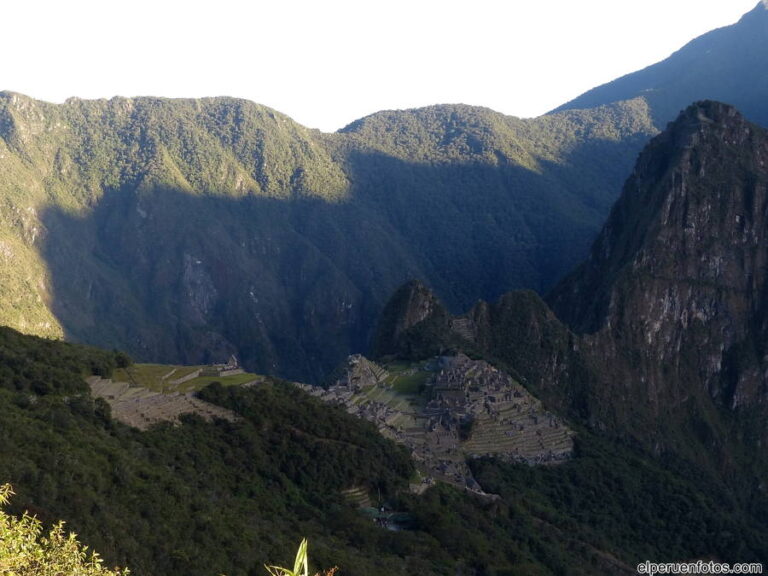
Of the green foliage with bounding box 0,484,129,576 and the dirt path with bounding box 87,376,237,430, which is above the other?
the green foliage with bounding box 0,484,129,576

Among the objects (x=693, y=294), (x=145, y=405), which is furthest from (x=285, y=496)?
(x=693, y=294)

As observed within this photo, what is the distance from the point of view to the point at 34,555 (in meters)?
15.8

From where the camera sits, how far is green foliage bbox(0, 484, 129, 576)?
14922 millimetres

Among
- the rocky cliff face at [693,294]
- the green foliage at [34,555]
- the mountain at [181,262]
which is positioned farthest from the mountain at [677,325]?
the mountain at [181,262]

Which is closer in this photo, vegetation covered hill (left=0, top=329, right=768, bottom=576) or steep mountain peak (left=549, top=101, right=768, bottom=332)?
vegetation covered hill (left=0, top=329, right=768, bottom=576)

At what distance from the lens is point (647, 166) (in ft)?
351

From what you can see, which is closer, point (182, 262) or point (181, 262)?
point (182, 262)

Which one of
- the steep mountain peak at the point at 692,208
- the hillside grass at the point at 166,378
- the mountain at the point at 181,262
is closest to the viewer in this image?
the hillside grass at the point at 166,378

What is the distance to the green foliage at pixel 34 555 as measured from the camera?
14.9 m

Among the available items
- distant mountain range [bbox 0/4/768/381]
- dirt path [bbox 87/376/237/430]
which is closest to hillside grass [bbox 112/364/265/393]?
dirt path [bbox 87/376/237/430]

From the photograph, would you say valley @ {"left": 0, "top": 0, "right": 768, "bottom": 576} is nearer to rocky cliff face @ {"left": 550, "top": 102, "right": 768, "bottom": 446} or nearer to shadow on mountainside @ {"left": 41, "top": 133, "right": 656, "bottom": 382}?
rocky cliff face @ {"left": 550, "top": 102, "right": 768, "bottom": 446}

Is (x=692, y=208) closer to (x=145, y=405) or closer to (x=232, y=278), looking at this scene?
(x=145, y=405)

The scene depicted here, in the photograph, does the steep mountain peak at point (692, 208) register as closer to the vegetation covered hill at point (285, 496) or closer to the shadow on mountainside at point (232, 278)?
the vegetation covered hill at point (285, 496)

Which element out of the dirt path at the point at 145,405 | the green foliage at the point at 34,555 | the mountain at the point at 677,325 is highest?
the green foliage at the point at 34,555
